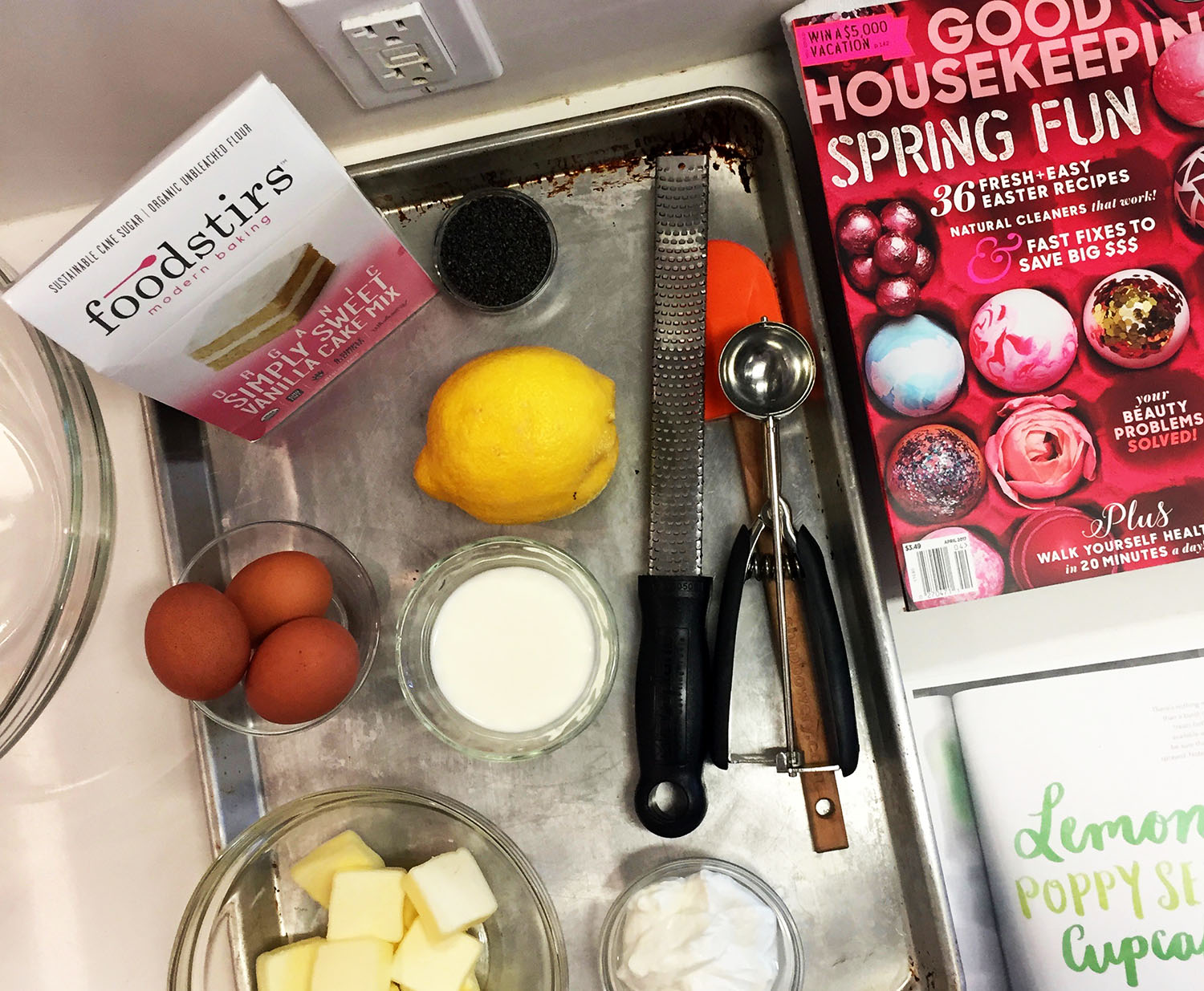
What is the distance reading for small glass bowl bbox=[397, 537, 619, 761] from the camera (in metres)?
0.65

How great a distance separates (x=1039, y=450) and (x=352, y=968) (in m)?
0.64

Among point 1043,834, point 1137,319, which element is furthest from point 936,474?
point 1043,834

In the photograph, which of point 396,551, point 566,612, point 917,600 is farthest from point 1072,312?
point 396,551

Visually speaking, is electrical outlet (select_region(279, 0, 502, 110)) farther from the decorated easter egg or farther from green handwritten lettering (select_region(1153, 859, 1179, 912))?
green handwritten lettering (select_region(1153, 859, 1179, 912))

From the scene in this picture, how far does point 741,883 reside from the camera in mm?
651

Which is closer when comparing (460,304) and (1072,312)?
(1072,312)

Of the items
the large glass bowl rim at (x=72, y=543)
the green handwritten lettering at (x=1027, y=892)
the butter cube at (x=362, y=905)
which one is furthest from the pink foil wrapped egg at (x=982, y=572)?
the large glass bowl rim at (x=72, y=543)

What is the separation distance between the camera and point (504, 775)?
2.23 ft

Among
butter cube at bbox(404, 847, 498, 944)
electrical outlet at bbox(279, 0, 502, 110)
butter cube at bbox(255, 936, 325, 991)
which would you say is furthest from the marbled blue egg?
butter cube at bbox(255, 936, 325, 991)

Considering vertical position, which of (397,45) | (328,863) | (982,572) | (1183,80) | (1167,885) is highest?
(397,45)

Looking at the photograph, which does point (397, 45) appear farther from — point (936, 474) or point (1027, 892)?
point (1027, 892)

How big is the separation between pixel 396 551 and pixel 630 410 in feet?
0.75

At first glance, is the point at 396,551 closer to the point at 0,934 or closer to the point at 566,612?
the point at 566,612

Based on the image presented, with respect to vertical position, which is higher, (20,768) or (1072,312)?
(1072,312)
